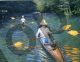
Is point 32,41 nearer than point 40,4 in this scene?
Yes

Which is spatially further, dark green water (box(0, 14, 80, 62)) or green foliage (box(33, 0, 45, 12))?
green foliage (box(33, 0, 45, 12))

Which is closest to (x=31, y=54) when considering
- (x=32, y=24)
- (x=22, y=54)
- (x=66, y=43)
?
(x=22, y=54)

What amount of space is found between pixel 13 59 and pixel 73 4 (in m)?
2.48

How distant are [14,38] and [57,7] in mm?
1048

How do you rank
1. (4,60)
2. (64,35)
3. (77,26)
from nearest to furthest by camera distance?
(4,60) < (64,35) < (77,26)

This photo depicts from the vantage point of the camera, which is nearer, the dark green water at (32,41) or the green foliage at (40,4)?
the dark green water at (32,41)

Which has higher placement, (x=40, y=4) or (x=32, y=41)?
(x=40, y=4)

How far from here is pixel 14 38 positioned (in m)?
5.50

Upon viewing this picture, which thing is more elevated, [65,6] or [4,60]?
[65,6]

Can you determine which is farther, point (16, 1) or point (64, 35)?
point (16, 1)

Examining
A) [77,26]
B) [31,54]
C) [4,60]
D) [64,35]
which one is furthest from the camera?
[77,26]

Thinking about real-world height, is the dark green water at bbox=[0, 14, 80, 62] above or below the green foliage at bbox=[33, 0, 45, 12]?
below

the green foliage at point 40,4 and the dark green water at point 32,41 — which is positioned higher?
the green foliage at point 40,4

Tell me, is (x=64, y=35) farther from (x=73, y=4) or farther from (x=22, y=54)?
(x=22, y=54)
